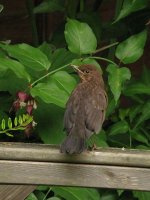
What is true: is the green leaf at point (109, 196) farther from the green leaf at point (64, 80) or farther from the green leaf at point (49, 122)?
the green leaf at point (64, 80)

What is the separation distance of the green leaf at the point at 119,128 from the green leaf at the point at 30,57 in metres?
0.64

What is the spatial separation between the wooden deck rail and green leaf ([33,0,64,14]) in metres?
1.83

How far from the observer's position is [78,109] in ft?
10.4

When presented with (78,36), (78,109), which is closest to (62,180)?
(78,109)

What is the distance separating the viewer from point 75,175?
2561mm

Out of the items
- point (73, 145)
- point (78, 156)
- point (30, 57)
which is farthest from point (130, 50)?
point (78, 156)

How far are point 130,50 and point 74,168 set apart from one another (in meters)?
1.35

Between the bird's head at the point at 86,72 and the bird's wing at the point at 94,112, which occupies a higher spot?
the bird's head at the point at 86,72

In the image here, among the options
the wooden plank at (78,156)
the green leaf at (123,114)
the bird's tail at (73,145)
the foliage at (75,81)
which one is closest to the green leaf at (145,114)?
the foliage at (75,81)

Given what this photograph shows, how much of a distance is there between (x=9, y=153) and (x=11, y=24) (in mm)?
2971

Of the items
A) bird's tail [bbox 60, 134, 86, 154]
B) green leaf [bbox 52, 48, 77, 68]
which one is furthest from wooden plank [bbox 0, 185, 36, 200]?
green leaf [bbox 52, 48, 77, 68]

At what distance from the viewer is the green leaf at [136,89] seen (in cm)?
388

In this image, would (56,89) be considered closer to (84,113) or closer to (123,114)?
(84,113)

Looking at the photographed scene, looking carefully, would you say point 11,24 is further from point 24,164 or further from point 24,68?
point 24,164
